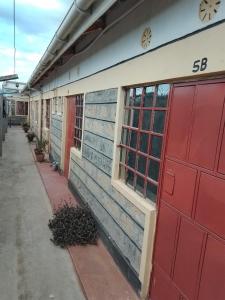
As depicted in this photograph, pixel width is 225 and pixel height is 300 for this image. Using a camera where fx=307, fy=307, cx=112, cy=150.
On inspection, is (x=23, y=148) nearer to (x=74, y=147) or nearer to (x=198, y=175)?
(x=74, y=147)

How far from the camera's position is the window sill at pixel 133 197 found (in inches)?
123

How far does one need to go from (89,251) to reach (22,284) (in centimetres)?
110

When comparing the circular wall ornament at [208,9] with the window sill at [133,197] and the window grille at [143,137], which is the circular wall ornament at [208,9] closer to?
the window grille at [143,137]

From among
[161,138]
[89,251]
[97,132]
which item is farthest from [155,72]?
[89,251]

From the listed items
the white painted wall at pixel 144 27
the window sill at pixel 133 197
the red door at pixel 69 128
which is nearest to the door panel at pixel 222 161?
the white painted wall at pixel 144 27

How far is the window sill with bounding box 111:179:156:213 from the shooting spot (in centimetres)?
312

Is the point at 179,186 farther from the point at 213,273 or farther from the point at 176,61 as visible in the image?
the point at 176,61

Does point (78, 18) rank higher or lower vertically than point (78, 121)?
higher

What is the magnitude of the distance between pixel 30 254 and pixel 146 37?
10.2 ft

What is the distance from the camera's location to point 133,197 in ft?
11.4

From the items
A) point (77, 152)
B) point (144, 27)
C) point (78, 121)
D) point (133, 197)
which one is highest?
point (144, 27)

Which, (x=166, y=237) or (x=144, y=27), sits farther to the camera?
(x=144, y=27)

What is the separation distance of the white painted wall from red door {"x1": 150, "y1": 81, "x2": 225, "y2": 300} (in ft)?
1.59

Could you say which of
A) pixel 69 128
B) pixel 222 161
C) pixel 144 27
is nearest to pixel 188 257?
pixel 222 161
